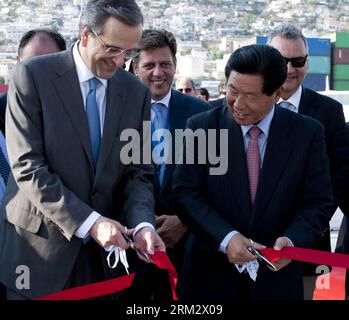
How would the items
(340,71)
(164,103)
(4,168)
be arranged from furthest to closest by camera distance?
(340,71)
(164,103)
(4,168)

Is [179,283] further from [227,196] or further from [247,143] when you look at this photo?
[247,143]

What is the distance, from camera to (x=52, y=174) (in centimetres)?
277

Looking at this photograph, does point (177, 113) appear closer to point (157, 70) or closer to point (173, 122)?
point (173, 122)

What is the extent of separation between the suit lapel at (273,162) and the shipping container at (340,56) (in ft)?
136

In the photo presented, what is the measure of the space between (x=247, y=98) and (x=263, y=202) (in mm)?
518

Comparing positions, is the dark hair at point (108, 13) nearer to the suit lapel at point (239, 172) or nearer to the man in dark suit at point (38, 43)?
the suit lapel at point (239, 172)

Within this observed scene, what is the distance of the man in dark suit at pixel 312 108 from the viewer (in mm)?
3762

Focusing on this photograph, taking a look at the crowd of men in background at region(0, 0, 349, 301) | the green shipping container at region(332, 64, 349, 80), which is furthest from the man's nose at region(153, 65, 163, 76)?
the green shipping container at region(332, 64, 349, 80)

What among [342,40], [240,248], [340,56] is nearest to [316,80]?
[340,56]

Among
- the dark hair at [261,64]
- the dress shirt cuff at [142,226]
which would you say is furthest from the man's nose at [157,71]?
the dress shirt cuff at [142,226]

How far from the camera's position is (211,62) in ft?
142

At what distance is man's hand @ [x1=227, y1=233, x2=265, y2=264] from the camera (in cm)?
288

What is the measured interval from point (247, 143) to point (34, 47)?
190 cm

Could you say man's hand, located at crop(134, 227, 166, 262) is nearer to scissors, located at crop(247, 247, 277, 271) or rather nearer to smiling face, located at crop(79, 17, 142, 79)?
scissors, located at crop(247, 247, 277, 271)
